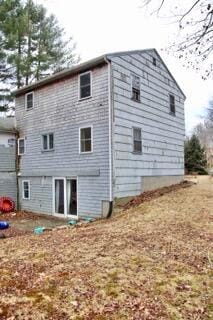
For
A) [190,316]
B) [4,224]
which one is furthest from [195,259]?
[4,224]

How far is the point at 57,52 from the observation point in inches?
1140

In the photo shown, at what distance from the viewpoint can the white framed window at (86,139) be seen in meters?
13.7

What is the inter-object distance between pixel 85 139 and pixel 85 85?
2294 mm

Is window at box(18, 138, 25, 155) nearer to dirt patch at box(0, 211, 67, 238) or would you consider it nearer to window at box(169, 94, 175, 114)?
dirt patch at box(0, 211, 67, 238)

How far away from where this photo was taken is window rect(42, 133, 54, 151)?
52.0ft

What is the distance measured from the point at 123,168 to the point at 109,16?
767cm

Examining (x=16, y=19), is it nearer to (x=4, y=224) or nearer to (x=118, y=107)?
(x=118, y=107)

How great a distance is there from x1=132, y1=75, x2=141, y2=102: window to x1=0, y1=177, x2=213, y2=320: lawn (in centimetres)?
749

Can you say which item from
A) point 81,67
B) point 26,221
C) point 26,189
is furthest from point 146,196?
point 26,189

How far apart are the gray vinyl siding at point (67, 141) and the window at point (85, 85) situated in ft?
0.87

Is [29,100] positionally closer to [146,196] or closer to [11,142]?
[11,142]

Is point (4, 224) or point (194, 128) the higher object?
point (194, 128)

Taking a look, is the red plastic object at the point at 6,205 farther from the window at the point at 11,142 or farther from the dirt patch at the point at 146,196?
the dirt patch at the point at 146,196

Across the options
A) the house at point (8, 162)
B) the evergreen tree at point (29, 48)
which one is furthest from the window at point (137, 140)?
the evergreen tree at point (29, 48)
